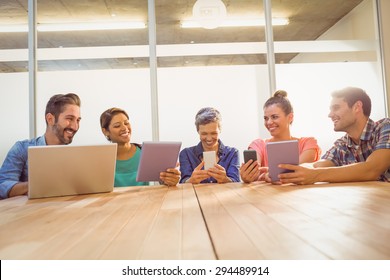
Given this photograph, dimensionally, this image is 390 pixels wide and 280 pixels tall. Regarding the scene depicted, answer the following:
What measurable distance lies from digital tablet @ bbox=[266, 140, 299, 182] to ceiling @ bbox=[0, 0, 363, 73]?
2482 mm

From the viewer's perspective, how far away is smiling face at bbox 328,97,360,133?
1839mm

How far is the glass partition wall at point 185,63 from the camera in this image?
139 inches

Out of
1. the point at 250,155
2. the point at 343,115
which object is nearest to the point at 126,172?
the point at 250,155

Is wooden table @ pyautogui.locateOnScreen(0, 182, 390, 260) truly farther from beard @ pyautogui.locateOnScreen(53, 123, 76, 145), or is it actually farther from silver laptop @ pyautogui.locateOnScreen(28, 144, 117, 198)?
beard @ pyautogui.locateOnScreen(53, 123, 76, 145)

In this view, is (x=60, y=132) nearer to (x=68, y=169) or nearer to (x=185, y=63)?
(x=68, y=169)

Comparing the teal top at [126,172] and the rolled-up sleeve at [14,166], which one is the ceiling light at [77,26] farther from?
the rolled-up sleeve at [14,166]

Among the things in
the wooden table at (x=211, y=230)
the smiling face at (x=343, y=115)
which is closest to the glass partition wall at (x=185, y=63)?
the smiling face at (x=343, y=115)

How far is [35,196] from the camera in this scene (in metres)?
1.34

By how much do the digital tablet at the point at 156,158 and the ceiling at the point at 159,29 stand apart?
7.30ft

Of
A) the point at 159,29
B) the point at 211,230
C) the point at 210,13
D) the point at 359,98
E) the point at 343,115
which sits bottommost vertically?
the point at 211,230

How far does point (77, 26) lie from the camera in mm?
3785

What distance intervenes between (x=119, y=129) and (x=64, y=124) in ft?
1.29

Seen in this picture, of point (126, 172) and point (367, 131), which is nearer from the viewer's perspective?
point (367, 131)

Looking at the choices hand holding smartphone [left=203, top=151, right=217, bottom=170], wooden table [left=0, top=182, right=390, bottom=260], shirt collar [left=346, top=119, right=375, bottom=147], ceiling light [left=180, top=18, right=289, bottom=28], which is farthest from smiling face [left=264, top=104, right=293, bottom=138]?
ceiling light [left=180, top=18, right=289, bottom=28]
